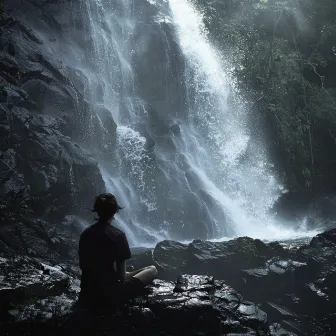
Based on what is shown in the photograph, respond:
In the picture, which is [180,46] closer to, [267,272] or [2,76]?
[2,76]

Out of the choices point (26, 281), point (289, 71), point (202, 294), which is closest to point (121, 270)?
point (202, 294)

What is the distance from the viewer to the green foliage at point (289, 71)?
2706 cm

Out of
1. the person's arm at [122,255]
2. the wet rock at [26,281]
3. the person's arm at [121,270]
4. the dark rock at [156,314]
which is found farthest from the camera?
the wet rock at [26,281]

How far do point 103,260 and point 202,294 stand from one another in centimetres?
177

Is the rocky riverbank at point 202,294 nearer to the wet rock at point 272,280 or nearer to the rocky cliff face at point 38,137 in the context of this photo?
the wet rock at point 272,280

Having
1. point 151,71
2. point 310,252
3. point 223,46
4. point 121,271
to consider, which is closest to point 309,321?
point 310,252

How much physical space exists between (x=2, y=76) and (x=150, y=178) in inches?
366

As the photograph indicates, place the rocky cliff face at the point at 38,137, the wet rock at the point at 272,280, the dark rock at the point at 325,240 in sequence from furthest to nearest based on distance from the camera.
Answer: the dark rock at the point at 325,240, the rocky cliff face at the point at 38,137, the wet rock at the point at 272,280

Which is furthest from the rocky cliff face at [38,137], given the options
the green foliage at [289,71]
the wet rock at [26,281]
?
the green foliage at [289,71]

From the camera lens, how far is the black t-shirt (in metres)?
4.42

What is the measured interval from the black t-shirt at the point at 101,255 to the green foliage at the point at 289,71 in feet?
77.6

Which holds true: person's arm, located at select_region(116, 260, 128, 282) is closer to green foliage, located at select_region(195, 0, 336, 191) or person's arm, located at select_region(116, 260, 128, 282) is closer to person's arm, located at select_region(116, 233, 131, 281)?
person's arm, located at select_region(116, 233, 131, 281)

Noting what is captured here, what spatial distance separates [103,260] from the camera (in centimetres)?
444

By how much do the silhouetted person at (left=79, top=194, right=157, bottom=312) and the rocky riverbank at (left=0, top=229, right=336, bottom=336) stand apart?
216 millimetres
